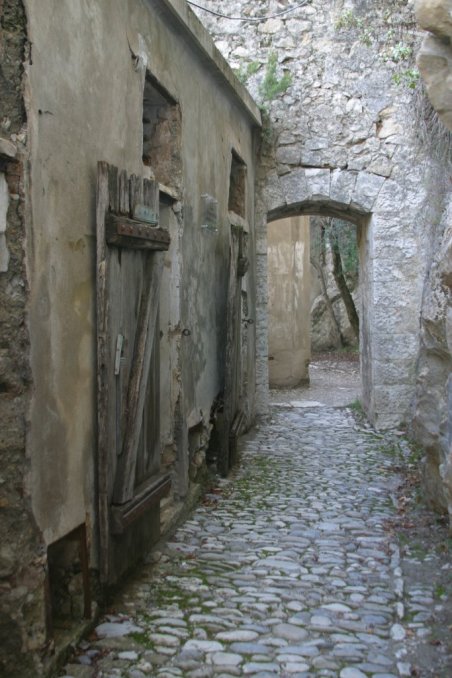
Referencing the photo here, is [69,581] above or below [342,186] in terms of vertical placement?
below

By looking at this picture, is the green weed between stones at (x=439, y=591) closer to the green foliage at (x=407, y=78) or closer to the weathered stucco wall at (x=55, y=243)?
the weathered stucco wall at (x=55, y=243)

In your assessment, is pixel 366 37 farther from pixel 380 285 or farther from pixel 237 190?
pixel 380 285

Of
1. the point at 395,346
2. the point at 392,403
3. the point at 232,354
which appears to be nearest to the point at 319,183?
the point at 395,346

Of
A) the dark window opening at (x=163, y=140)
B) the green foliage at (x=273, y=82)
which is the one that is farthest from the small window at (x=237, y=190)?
the dark window opening at (x=163, y=140)

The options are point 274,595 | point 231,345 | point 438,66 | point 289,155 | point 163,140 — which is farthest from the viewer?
point 289,155

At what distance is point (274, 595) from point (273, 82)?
21.9ft

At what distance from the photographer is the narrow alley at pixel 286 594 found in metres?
3.23

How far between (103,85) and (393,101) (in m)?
5.91

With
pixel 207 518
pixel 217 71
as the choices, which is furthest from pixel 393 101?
pixel 207 518

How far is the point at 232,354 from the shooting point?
269 inches

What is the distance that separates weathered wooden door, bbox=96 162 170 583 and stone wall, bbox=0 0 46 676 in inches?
27.4

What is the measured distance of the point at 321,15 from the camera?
29.6 feet

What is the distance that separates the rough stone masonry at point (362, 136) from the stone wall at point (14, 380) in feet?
21.0

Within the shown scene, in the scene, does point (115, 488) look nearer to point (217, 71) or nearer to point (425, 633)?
point (425, 633)
